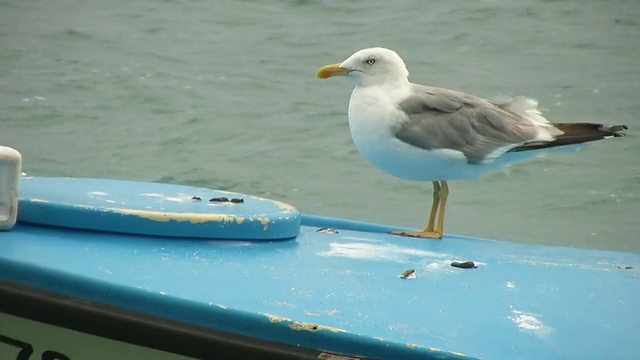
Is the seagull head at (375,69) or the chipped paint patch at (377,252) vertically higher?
the seagull head at (375,69)

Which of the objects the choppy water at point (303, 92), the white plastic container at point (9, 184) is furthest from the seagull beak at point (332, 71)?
the choppy water at point (303, 92)

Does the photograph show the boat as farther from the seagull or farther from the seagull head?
the seagull head

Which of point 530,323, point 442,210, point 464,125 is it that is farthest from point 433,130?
point 530,323

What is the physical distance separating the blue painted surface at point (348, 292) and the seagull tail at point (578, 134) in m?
0.42

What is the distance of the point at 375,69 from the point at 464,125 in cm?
24

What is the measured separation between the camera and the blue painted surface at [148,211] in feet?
5.54

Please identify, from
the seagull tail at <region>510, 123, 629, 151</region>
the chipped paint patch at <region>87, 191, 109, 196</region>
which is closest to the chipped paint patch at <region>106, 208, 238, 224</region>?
the chipped paint patch at <region>87, 191, 109, 196</region>

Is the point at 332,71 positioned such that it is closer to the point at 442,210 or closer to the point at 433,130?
the point at 433,130

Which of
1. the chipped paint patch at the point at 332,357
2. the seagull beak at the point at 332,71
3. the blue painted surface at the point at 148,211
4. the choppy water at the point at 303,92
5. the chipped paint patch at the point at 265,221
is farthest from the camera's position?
the choppy water at the point at 303,92

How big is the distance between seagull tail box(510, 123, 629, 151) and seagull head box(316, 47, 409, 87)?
0.32 meters

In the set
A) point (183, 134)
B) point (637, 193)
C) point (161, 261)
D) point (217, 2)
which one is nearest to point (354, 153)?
point (183, 134)

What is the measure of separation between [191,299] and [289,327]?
0.15m

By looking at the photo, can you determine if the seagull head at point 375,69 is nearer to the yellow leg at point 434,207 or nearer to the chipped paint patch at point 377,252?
the yellow leg at point 434,207

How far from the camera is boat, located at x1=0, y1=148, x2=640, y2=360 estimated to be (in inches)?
54.0
